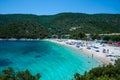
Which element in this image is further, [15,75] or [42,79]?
[42,79]

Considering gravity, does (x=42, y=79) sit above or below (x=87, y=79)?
below

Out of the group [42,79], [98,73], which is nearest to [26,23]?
[42,79]

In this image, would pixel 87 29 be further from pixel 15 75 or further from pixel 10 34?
pixel 15 75

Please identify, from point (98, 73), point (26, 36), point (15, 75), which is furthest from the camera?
point (26, 36)

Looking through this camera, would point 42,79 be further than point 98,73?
Yes

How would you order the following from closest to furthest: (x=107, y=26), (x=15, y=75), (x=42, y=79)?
(x=15, y=75) < (x=42, y=79) < (x=107, y=26)

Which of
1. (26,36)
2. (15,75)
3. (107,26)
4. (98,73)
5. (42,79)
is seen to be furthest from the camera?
(107,26)

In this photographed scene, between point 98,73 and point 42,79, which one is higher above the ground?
point 98,73

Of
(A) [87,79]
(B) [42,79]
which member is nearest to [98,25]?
(B) [42,79]

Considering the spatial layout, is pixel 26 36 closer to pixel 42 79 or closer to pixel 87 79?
pixel 42 79
